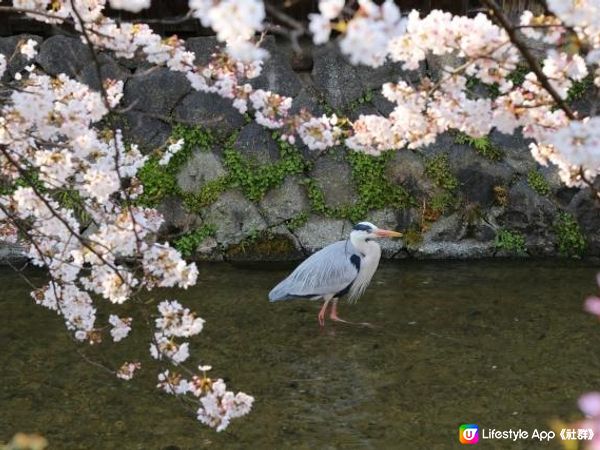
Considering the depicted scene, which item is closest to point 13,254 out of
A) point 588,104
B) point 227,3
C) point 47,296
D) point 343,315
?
point 343,315

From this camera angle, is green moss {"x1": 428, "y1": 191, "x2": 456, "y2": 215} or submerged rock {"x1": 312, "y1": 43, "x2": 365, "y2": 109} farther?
submerged rock {"x1": 312, "y1": 43, "x2": 365, "y2": 109}

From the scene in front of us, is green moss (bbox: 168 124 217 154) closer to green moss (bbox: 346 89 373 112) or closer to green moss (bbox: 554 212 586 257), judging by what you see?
green moss (bbox: 346 89 373 112)

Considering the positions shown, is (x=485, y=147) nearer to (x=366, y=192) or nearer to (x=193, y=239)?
(x=366, y=192)

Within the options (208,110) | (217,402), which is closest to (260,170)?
(208,110)

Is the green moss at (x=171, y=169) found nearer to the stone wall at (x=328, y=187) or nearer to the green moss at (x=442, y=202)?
the stone wall at (x=328, y=187)

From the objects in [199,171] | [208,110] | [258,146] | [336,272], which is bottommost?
[336,272]

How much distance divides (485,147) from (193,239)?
2.70 meters

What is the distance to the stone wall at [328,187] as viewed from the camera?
7.25 meters

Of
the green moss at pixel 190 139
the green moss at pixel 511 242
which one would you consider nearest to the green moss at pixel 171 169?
the green moss at pixel 190 139

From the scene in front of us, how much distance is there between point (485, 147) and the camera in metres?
7.28

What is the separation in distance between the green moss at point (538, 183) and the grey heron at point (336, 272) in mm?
1900

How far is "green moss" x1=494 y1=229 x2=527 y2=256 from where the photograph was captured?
7.20 meters

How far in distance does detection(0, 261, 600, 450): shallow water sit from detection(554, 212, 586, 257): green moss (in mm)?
312

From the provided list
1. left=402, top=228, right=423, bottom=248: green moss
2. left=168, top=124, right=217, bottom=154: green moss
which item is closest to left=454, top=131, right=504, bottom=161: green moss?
left=402, top=228, right=423, bottom=248: green moss
